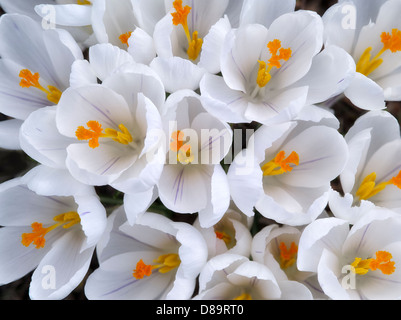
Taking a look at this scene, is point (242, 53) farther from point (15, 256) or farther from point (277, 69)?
point (15, 256)

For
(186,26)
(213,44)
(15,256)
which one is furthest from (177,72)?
(15,256)

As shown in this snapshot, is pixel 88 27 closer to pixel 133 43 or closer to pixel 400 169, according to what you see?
pixel 133 43

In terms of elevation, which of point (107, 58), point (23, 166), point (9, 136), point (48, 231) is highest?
point (107, 58)

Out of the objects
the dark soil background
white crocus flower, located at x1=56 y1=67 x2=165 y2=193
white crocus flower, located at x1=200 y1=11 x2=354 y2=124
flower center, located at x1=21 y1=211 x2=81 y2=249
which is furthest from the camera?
the dark soil background

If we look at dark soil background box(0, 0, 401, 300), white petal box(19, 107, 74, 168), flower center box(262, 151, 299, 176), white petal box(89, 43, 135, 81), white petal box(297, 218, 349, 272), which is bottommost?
dark soil background box(0, 0, 401, 300)

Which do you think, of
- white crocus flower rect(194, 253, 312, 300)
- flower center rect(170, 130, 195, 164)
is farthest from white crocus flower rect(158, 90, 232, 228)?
white crocus flower rect(194, 253, 312, 300)

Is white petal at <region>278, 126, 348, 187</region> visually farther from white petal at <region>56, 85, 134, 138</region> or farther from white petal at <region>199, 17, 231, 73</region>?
white petal at <region>56, 85, 134, 138</region>

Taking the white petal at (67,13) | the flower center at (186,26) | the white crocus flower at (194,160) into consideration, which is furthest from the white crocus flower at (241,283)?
the white petal at (67,13)
